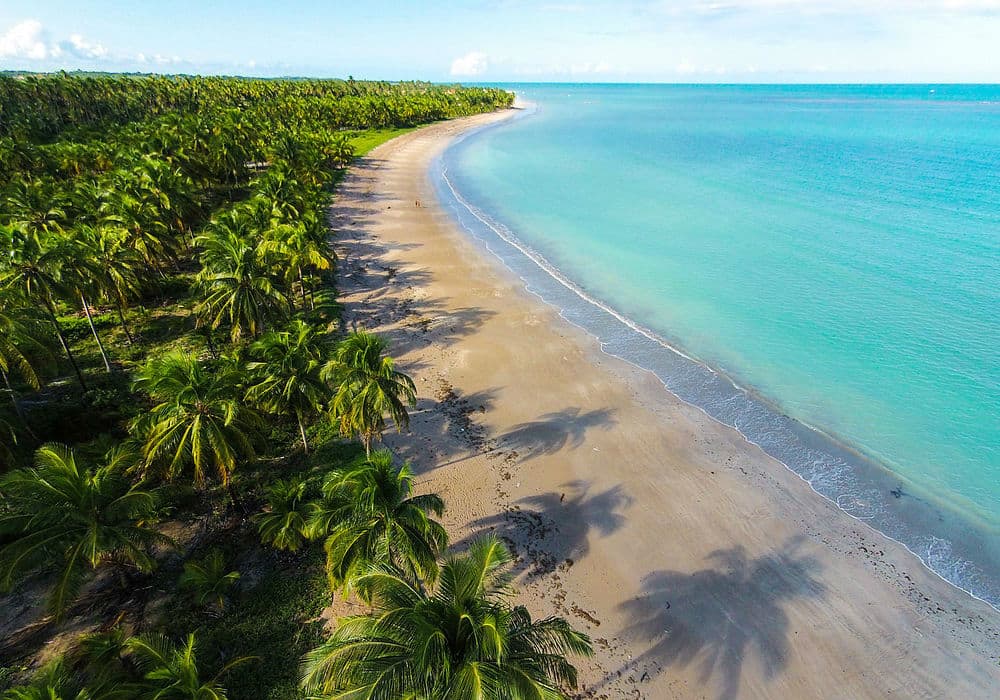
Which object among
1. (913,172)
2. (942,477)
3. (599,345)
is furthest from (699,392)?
(913,172)

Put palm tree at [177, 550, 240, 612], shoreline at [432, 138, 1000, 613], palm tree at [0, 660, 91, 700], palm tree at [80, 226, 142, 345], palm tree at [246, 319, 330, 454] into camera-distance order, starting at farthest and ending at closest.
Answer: palm tree at [80, 226, 142, 345] < palm tree at [246, 319, 330, 454] < shoreline at [432, 138, 1000, 613] < palm tree at [177, 550, 240, 612] < palm tree at [0, 660, 91, 700]

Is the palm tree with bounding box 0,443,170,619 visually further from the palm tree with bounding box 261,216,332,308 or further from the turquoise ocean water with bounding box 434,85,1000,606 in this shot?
the turquoise ocean water with bounding box 434,85,1000,606

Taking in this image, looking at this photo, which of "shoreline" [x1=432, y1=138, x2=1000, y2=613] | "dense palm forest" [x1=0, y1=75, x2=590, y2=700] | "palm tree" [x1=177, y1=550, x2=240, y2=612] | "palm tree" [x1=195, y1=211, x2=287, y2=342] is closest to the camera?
"dense palm forest" [x1=0, y1=75, x2=590, y2=700]

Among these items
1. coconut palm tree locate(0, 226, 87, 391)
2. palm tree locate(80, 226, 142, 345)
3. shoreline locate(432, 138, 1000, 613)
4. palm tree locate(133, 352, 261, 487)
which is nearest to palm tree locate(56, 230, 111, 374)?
coconut palm tree locate(0, 226, 87, 391)

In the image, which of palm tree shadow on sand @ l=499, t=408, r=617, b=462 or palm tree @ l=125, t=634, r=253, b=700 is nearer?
palm tree @ l=125, t=634, r=253, b=700

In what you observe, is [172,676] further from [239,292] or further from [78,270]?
[78,270]
